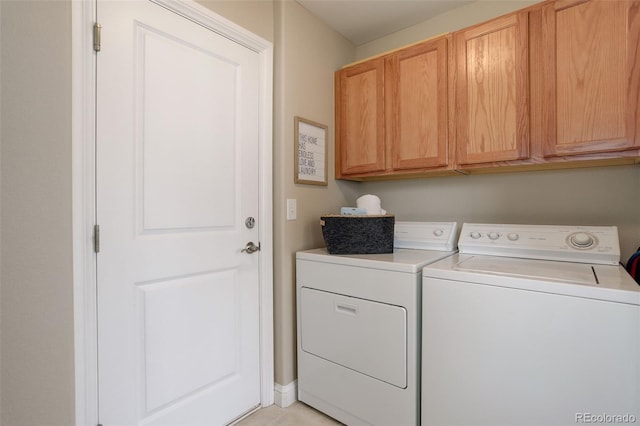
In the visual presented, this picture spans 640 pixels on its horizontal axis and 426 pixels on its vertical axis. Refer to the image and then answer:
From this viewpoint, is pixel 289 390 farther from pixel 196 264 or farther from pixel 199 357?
pixel 196 264

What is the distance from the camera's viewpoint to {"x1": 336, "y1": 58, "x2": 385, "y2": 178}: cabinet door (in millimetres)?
2027

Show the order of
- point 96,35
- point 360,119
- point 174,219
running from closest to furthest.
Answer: point 96,35, point 174,219, point 360,119

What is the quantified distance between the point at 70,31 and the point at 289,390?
2006mm

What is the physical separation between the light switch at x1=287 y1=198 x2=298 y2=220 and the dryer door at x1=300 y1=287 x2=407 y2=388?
Result: 44 centimetres

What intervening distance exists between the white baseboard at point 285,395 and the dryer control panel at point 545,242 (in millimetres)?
1326

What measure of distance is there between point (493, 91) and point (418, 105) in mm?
406

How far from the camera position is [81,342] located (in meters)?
1.11

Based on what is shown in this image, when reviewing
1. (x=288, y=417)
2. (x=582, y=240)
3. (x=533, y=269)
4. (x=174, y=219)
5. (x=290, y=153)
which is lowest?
(x=288, y=417)

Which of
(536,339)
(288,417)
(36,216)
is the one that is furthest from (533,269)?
Answer: (36,216)

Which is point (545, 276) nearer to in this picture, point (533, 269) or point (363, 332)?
point (533, 269)

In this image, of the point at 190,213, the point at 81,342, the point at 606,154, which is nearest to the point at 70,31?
the point at 190,213

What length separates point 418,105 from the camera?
Answer: 187 cm

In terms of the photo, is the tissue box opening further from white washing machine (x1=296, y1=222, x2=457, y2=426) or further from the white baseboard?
the white baseboard

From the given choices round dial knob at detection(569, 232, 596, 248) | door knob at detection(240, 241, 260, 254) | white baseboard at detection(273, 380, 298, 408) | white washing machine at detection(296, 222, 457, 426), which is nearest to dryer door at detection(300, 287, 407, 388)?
white washing machine at detection(296, 222, 457, 426)
